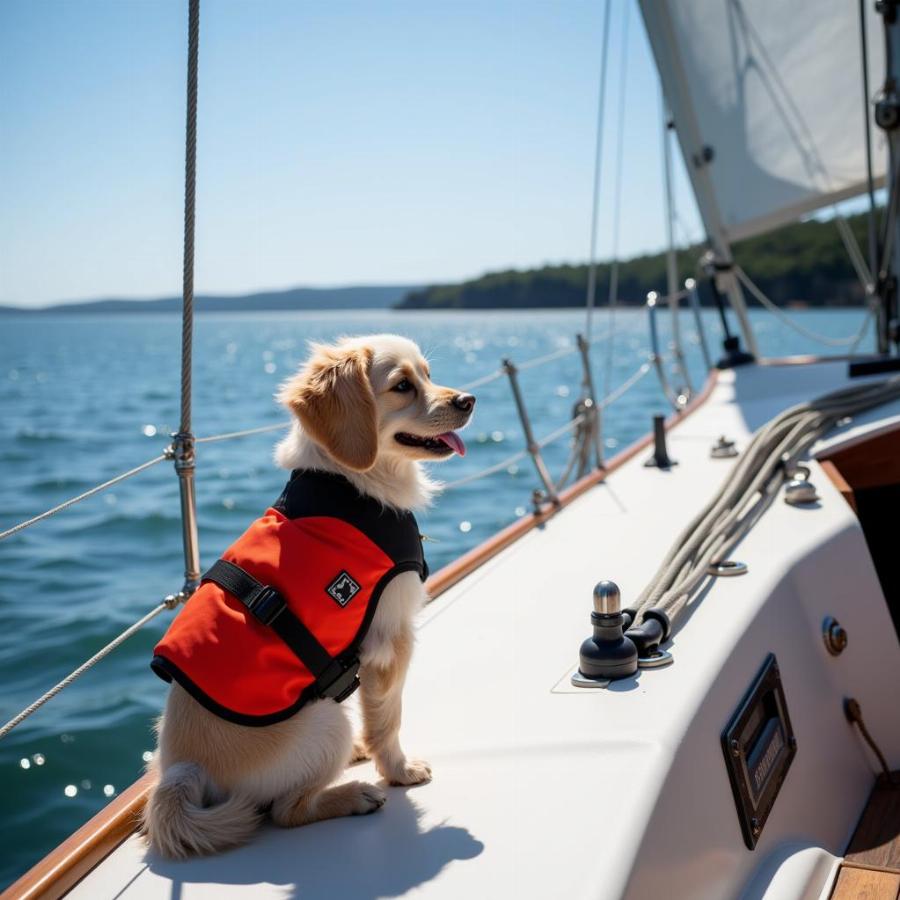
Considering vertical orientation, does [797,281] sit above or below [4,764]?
above

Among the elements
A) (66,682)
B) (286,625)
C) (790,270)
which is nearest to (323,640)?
(286,625)

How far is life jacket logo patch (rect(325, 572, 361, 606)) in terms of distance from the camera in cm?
153

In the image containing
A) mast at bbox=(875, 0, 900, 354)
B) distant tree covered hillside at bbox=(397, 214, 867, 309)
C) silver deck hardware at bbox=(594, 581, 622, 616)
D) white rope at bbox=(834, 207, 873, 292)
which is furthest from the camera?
distant tree covered hillside at bbox=(397, 214, 867, 309)

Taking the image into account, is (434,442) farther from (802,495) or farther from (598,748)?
(802,495)

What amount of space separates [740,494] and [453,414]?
48.8 inches

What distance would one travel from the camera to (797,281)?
3022 centimetres

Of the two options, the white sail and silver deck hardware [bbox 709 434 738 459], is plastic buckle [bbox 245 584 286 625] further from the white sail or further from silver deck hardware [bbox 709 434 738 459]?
the white sail

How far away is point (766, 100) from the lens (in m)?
5.14

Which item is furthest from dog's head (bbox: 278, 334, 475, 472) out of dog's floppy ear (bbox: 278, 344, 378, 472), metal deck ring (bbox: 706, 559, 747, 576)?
metal deck ring (bbox: 706, 559, 747, 576)

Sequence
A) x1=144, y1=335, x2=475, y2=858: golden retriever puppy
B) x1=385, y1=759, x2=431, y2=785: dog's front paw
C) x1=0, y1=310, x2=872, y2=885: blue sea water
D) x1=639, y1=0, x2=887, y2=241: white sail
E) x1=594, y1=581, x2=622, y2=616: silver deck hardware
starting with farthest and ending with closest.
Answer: x1=639, y1=0, x2=887, y2=241: white sail < x1=0, y1=310, x2=872, y2=885: blue sea water < x1=594, y1=581, x2=622, y2=616: silver deck hardware < x1=385, y1=759, x2=431, y2=785: dog's front paw < x1=144, y1=335, x2=475, y2=858: golden retriever puppy

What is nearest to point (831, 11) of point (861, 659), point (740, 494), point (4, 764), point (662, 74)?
point (662, 74)

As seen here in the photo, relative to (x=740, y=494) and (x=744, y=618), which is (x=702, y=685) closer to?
(x=744, y=618)

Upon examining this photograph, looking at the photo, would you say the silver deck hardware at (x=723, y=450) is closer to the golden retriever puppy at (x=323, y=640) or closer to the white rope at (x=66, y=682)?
the golden retriever puppy at (x=323, y=640)

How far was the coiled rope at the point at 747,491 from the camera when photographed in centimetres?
212
